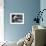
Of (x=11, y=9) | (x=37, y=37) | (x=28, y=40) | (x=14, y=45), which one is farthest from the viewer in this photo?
(x=11, y=9)

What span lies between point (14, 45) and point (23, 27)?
1586 millimetres

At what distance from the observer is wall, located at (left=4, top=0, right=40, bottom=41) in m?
5.18

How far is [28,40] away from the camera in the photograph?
10.5 feet

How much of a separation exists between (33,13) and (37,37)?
9.12 ft

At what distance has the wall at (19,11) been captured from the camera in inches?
204

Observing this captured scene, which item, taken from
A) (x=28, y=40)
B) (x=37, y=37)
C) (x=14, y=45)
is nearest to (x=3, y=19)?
(x=14, y=45)

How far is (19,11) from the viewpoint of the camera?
5.20 metres

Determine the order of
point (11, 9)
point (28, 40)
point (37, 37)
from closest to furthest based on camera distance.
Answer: point (37, 37) → point (28, 40) → point (11, 9)

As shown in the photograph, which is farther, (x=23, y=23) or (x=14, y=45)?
(x=23, y=23)

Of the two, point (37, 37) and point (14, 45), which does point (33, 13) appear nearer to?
point (14, 45)

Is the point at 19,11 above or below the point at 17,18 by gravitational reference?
above

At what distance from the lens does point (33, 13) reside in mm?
5238

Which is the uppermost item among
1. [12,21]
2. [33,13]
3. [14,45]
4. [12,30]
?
[33,13]

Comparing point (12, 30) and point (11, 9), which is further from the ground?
point (11, 9)
